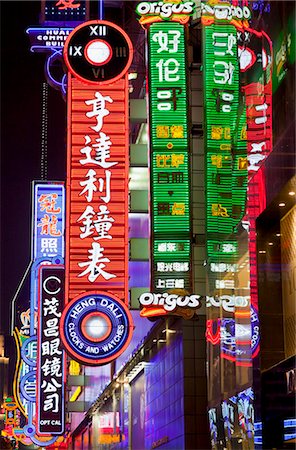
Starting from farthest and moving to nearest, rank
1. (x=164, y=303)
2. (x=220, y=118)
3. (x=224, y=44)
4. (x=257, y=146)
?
(x=224, y=44), (x=220, y=118), (x=164, y=303), (x=257, y=146)

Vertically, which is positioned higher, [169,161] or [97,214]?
[169,161]

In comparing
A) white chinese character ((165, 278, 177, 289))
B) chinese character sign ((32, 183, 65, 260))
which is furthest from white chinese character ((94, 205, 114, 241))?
chinese character sign ((32, 183, 65, 260))

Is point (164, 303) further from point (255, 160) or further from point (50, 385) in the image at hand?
point (50, 385)

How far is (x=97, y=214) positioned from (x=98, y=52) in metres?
3.47

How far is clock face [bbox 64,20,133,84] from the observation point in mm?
18094

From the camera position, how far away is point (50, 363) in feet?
87.2

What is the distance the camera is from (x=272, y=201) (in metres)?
8.59

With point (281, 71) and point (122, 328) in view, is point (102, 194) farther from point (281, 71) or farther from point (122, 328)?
point (281, 71)

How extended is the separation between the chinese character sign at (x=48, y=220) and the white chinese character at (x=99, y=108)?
12240mm

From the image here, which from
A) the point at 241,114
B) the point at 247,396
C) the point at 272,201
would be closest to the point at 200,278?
the point at 241,114

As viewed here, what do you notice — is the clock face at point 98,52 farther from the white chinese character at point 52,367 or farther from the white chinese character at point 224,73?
the white chinese character at point 52,367

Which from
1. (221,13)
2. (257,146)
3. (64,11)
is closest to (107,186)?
(221,13)

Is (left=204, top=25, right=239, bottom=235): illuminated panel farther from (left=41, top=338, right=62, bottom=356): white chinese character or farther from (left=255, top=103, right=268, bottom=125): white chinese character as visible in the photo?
(left=41, top=338, right=62, bottom=356): white chinese character

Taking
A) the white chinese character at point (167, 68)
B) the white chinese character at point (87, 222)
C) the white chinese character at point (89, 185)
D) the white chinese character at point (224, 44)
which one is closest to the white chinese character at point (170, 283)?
the white chinese character at point (87, 222)
